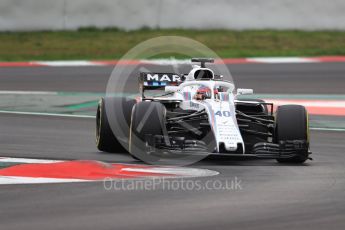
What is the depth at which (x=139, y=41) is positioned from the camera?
23.9m

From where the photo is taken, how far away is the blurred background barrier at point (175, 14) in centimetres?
2369

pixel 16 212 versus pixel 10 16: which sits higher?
pixel 10 16

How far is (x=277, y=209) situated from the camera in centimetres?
767

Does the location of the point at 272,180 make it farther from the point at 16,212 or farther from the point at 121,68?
the point at 121,68

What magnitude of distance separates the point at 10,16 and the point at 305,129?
46.9 feet

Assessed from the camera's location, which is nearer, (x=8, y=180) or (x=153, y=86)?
(x=8, y=180)

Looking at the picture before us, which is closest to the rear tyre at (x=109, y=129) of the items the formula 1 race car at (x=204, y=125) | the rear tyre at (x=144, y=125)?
the formula 1 race car at (x=204, y=125)

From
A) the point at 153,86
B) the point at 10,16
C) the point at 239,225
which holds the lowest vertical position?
the point at 239,225

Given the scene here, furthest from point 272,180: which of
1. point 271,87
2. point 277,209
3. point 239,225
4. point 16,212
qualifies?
point 271,87

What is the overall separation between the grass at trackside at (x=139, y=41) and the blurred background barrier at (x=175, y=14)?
26cm

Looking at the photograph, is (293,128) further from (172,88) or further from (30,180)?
(30,180)

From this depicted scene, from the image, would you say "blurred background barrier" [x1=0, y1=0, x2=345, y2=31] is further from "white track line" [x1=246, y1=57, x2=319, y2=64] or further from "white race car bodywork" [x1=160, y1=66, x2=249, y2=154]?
"white race car bodywork" [x1=160, y1=66, x2=249, y2=154]

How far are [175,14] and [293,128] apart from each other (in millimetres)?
13892

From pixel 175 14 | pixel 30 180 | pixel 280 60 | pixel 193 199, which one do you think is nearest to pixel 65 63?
pixel 175 14
